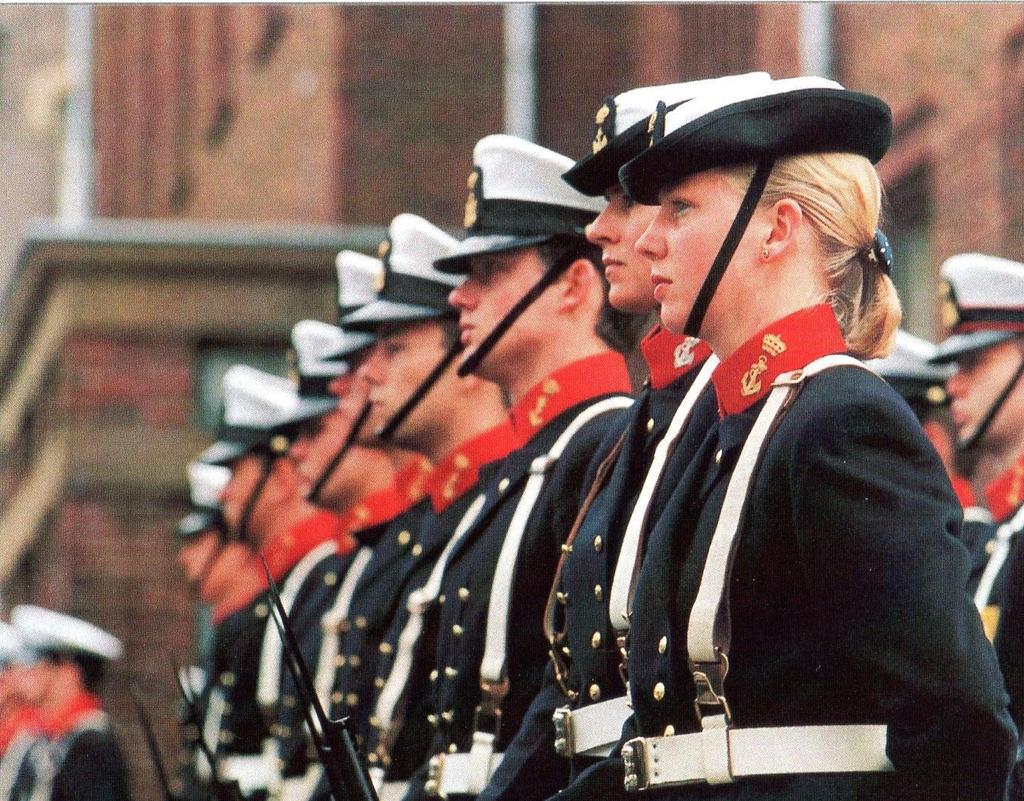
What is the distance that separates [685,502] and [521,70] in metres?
15.4

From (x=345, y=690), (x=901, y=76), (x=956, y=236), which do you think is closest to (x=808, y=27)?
(x=901, y=76)

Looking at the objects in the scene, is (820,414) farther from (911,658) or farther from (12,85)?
(12,85)

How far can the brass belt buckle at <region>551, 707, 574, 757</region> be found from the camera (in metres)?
5.20

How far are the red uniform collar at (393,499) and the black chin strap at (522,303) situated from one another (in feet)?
6.11

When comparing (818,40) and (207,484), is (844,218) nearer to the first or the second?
(207,484)

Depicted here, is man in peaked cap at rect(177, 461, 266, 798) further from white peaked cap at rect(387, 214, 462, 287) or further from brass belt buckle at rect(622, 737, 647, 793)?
brass belt buckle at rect(622, 737, 647, 793)

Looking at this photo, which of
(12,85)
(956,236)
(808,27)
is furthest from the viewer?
(12,85)

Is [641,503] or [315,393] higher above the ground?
[641,503]

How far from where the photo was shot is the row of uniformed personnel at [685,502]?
418 cm

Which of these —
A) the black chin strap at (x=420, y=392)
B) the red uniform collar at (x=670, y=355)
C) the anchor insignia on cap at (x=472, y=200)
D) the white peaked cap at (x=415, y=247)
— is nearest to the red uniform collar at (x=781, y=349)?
the red uniform collar at (x=670, y=355)

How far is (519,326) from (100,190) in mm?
22230

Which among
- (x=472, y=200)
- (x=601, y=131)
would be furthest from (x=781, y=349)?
(x=472, y=200)

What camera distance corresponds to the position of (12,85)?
105ft

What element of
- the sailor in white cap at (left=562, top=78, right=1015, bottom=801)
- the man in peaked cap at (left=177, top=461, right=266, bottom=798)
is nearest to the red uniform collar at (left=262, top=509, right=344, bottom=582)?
the man in peaked cap at (left=177, top=461, right=266, bottom=798)
